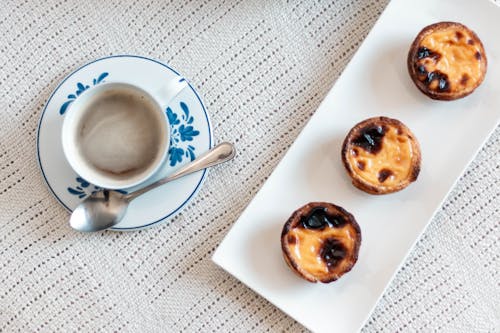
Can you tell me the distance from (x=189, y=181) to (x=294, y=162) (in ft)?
0.59

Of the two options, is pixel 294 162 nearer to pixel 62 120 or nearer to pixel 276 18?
pixel 276 18

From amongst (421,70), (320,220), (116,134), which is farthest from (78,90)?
(421,70)

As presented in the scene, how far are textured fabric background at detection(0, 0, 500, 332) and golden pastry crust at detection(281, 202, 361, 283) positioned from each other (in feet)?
0.39

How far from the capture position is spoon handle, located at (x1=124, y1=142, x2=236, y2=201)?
→ 3.84 ft

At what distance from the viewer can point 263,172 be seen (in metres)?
1.23

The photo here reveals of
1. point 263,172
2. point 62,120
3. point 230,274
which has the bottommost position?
point 230,274

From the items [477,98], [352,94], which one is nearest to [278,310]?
[352,94]

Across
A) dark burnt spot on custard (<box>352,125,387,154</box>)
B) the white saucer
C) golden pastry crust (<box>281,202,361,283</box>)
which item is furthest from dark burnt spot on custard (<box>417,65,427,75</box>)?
the white saucer

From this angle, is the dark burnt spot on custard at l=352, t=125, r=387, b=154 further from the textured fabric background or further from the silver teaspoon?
the silver teaspoon

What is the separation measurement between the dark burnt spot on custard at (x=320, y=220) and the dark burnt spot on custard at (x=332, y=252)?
25 mm

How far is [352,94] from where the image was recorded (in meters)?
1.20

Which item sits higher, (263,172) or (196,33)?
(196,33)

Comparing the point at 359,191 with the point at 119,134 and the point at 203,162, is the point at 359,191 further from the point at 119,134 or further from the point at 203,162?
the point at 119,134

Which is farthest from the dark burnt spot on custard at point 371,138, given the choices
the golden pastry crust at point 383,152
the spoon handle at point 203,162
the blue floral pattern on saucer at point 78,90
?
the blue floral pattern on saucer at point 78,90
